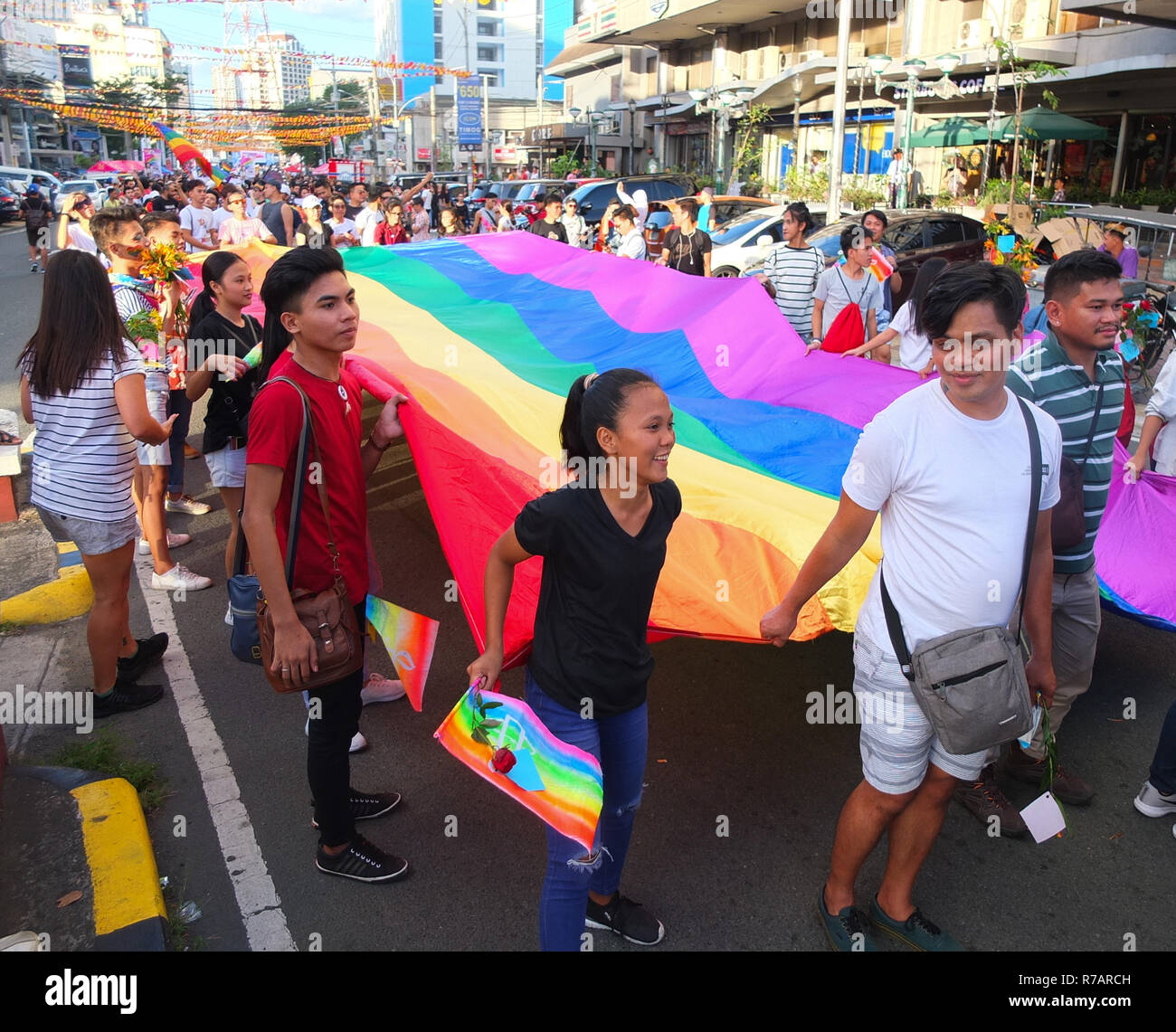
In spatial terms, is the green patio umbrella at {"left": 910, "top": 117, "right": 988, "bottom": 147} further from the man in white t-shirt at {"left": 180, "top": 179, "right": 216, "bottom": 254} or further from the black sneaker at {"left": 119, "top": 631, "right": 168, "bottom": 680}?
the black sneaker at {"left": 119, "top": 631, "right": 168, "bottom": 680}

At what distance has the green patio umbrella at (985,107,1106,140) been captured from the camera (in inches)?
798

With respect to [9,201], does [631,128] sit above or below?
above

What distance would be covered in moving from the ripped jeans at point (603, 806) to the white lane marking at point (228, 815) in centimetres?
97

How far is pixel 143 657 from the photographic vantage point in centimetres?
451

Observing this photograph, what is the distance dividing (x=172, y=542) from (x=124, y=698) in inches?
81.6

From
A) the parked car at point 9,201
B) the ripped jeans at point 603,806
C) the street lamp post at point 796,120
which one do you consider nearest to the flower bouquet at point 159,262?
the ripped jeans at point 603,806

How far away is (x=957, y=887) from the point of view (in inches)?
124

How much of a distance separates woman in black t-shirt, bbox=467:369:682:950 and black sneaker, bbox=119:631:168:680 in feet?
8.57

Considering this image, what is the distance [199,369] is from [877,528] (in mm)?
3014

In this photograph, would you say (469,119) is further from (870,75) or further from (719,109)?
(870,75)

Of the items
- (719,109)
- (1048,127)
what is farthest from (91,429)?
(719,109)

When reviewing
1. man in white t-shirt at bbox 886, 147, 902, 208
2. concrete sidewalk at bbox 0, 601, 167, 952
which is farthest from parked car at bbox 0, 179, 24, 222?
concrete sidewalk at bbox 0, 601, 167, 952
